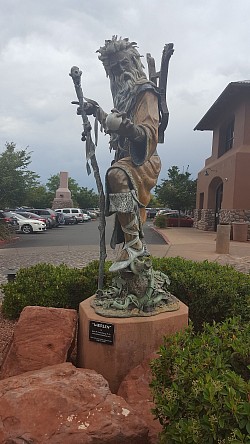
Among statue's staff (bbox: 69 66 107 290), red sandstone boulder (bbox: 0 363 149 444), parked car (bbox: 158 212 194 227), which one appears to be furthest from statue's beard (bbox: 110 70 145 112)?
parked car (bbox: 158 212 194 227)

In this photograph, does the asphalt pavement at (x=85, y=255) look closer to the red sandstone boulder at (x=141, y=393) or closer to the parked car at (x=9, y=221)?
the parked car at (x=9, y=221)

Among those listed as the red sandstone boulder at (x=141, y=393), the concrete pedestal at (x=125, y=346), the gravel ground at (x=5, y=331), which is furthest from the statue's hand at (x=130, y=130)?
the gravel ground at (x=5, y=331)

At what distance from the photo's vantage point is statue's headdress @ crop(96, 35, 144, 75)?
380 centimetres

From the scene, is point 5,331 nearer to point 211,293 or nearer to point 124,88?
point 211,293

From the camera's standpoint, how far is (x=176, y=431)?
71.6 inches

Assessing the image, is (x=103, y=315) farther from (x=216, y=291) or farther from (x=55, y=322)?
(x=216, y=291)

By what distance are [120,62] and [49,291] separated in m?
3.14

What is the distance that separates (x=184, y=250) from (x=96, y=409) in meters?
11.9

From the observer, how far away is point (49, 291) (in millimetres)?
5062

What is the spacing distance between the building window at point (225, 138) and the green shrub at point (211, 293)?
19.3 meters

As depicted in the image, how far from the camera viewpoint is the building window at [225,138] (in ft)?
74.8

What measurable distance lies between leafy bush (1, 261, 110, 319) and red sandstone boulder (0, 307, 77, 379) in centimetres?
142

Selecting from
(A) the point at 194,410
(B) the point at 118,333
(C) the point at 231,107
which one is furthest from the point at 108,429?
(C) the point at 231,107

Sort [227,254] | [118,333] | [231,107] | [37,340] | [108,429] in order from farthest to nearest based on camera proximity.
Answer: [231,107] → [227,254] → [37,340] → [118,333] → [108,429]
